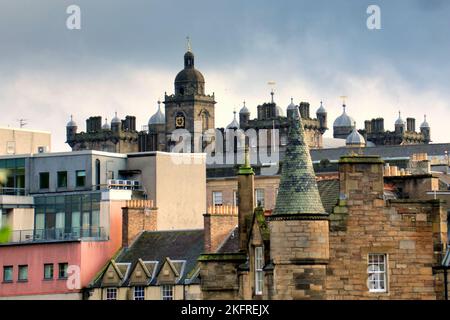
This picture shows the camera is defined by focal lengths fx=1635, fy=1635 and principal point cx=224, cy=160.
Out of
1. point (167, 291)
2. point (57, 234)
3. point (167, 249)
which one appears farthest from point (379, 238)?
point (57, 234)

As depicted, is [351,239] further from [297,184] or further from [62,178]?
[62,178]

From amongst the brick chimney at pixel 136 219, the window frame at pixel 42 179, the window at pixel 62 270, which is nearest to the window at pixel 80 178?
the window frame at pixel 42 179

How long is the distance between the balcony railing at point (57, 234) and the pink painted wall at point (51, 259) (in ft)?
3.38

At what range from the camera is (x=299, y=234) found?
47.3 metres

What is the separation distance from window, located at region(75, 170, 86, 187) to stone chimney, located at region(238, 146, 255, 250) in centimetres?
3834

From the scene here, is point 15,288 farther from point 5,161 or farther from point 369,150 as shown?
point 369,150

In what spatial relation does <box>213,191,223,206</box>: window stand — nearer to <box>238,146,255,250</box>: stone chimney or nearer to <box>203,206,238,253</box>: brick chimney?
<box>203,206,238,253</box>: brick chimney

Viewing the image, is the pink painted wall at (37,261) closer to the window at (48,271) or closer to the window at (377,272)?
the window at (48,271)

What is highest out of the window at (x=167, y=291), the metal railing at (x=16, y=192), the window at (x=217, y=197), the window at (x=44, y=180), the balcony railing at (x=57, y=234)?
the window at (x=217, y=197)

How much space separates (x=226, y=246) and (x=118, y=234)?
37.4 ft

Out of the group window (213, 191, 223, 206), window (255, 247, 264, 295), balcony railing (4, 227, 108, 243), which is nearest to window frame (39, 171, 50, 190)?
balcony railing (4, 227, 108, 243)

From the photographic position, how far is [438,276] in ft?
158

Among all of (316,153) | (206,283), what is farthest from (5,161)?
(316,153)

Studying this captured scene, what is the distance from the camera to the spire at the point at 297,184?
47594 mm
